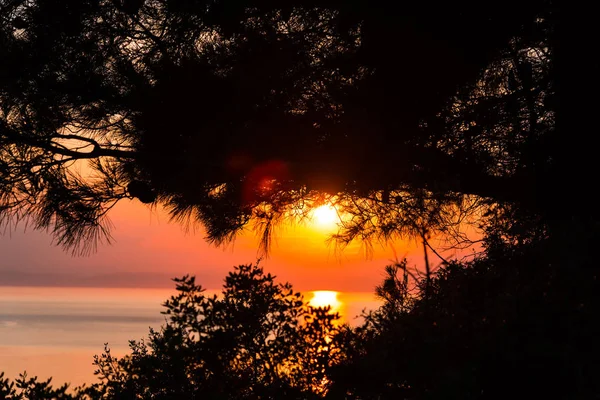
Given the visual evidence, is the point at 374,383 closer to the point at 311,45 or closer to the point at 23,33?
the point at 311,45

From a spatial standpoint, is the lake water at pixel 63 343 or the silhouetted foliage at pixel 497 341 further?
the lake water at pixel 63 343

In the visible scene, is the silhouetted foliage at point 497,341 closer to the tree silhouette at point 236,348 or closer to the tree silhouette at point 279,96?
the tree silhouette at point 236,348

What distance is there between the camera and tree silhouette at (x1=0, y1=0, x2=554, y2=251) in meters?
5.65

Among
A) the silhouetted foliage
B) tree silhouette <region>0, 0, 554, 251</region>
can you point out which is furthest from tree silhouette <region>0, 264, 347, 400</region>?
tree silhouette <region>0, 0, 554, 251</region>

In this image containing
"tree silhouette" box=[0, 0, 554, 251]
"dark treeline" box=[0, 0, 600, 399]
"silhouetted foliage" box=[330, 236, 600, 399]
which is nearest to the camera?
"silhouetted foliage" box=[330, 236, 600, 399]

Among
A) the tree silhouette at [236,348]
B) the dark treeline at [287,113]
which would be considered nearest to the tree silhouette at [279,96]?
the dark treeline at [287,113]

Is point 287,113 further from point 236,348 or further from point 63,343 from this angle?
point 63,343

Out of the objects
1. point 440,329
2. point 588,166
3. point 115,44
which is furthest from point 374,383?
point 115,44

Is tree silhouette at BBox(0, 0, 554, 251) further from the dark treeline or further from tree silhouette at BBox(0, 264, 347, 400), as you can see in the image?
tree silhouette at BBox(0, 264, 347, 400)

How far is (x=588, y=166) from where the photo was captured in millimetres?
5246

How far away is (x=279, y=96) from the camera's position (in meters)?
5.90

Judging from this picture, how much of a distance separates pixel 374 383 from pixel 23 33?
4433mm

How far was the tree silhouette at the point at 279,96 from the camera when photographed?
18.5ft

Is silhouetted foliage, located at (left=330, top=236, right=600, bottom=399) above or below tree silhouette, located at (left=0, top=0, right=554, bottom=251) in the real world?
below
